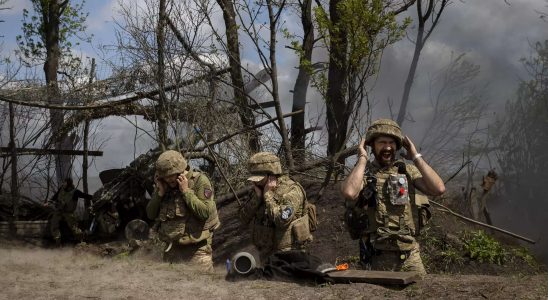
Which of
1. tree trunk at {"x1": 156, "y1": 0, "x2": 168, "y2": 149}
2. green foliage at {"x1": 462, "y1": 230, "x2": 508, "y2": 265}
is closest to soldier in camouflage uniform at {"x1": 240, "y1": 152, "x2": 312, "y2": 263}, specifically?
green foliage at {"x1": 462, "y1": 230, "x2": 508, "y2": 265}

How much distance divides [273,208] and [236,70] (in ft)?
20.4

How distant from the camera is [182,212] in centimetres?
622

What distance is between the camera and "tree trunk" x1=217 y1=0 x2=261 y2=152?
11.1 meters

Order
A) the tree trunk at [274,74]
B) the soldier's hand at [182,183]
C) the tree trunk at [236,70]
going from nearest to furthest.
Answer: the soldier's hand at [182,183] < the tree trunk at [274,74] < the tree trunk at [236,70]

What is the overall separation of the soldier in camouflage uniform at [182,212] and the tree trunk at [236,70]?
15.2 ft

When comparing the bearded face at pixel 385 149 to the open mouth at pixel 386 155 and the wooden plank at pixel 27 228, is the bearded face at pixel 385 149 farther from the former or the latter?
the wooden plank at pixel 27 228

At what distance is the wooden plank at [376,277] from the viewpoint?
13.9ft

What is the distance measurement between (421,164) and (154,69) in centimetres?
674

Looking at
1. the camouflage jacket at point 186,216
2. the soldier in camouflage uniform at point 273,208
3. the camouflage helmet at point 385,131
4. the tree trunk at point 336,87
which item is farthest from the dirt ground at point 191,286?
the tree trunk at point 336,87

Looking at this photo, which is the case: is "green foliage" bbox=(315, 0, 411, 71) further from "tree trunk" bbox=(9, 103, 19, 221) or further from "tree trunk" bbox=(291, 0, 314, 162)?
"tree trunk" bbox=(9, 103, 19, 221)

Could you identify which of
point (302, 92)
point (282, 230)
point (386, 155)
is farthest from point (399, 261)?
point (302, 92)

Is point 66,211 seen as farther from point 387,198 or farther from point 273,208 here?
point 387,198

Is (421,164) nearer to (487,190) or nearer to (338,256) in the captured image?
(338,256)

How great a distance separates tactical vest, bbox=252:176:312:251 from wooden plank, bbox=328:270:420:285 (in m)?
1.28
